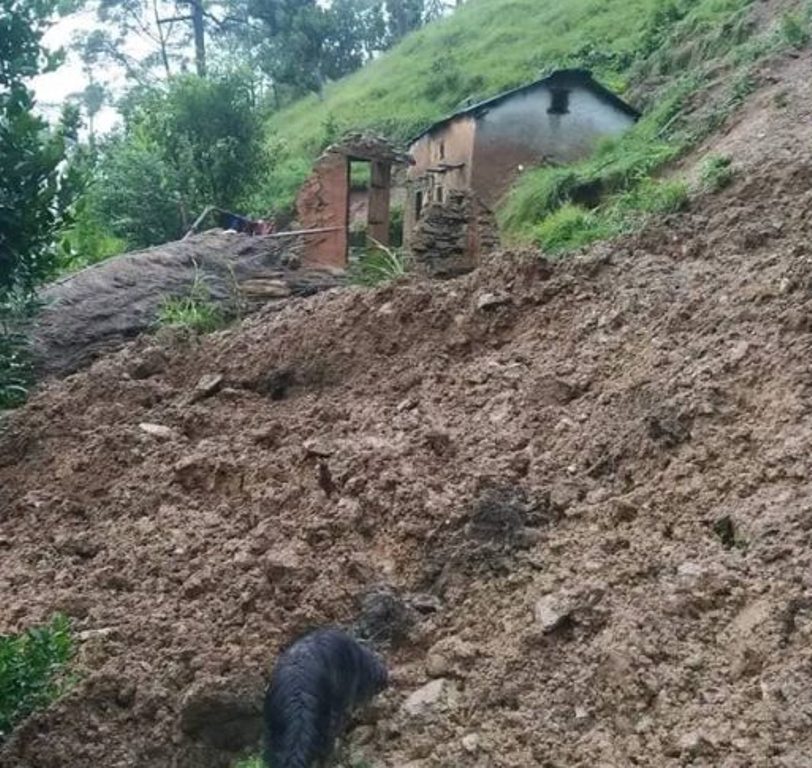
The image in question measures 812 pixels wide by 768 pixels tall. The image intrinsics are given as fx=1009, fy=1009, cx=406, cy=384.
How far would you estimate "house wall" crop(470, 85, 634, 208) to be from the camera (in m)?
17.7

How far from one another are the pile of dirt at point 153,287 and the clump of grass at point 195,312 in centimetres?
7

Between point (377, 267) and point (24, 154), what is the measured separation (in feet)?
15.2

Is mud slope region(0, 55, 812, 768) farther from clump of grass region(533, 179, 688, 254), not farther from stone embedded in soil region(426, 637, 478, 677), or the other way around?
clump of grass region(533, 179, 688, 254)

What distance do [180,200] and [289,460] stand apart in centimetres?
1180

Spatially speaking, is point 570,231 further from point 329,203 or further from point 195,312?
point 329,203

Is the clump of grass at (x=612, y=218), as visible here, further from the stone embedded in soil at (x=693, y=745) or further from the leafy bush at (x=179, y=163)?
the leafy bush at (x=179, y=163)

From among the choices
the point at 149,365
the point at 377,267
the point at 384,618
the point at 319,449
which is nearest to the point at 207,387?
the point at 149,365

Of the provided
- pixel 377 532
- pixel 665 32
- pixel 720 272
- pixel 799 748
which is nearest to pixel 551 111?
pixel 665 32

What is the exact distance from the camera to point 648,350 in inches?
209

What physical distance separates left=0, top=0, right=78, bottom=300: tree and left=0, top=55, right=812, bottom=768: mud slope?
1550 millimetres

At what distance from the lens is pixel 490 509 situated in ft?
14.8

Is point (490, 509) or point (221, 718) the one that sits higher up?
point (490, 509)

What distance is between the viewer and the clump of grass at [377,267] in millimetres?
8570

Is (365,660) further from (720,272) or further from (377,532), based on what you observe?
(720,272)
